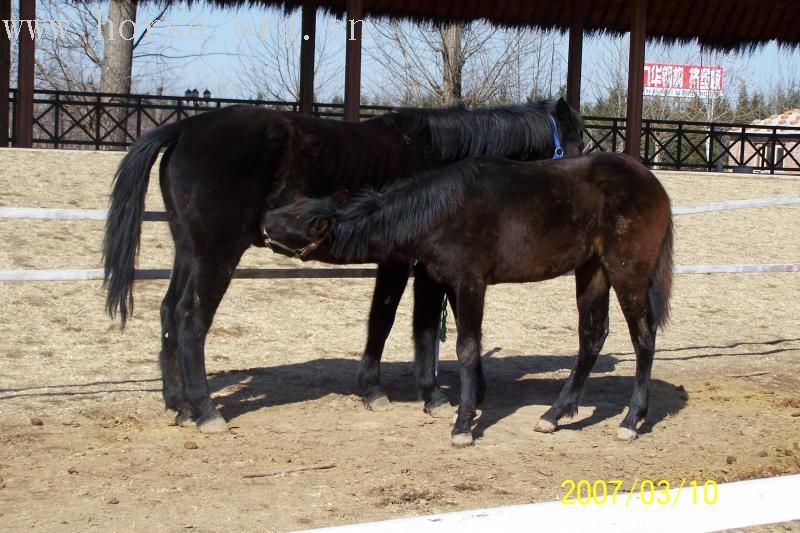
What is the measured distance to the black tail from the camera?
5.21 m

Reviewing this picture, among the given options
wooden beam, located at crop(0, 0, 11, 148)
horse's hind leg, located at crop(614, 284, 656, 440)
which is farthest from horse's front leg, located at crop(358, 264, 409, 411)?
wooden beam, located at crop(0, 0, 11, 148)

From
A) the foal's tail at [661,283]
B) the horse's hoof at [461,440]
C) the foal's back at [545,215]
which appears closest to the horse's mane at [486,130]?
the foal's back at [545,215]

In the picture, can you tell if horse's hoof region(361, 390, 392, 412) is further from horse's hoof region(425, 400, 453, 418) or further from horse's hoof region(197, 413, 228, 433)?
horse's hoof region(197, 413, 228, 433)

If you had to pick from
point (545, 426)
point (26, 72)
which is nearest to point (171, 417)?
point (545, 426)

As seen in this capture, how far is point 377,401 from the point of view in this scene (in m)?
5.70

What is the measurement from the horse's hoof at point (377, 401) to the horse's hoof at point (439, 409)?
0.26 metres

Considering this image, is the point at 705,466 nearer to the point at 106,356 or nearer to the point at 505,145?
the point at 505,145

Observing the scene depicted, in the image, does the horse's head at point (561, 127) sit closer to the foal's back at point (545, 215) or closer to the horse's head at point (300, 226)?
the foal's back at point (545, 215)

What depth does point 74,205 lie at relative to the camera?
1032 centimetres

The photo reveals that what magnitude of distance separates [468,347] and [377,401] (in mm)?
999

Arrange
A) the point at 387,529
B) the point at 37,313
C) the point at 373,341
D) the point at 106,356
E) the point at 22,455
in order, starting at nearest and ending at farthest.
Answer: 1. the point at 387,529
2. the point at 22,455
3. the point at 373,341
4. the point at 106,356
5. the point at 37,313

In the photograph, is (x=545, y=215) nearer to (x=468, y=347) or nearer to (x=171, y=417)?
(x=468, y=347)

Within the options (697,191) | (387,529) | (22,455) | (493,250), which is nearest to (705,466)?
(493,250)

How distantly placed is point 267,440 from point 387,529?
10.2 feet
